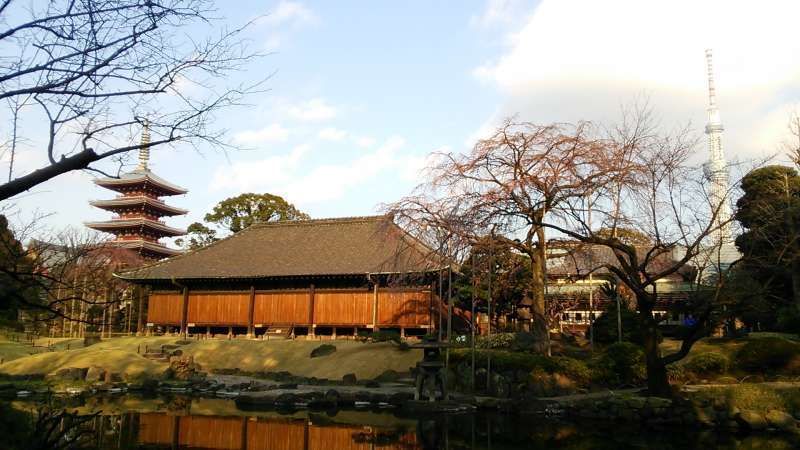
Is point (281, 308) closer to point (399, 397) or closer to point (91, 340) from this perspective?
point (91, 340)

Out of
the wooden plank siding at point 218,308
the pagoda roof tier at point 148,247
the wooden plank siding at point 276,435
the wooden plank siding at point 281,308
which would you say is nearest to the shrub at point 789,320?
the wooden plank siding at point 276,435

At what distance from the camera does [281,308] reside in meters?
29.3

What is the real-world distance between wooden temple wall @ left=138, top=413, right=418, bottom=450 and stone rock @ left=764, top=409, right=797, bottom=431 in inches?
292

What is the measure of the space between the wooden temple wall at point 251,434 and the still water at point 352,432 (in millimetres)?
17

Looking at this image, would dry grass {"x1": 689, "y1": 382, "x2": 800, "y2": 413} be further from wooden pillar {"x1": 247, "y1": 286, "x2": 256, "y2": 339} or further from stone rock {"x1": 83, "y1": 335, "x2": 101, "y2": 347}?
stone rock {"x1": 83, "y1": 335, "x2": 101, "y2": 347}

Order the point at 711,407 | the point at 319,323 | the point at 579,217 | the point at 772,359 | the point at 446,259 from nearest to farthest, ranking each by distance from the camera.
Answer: the point at 711,407
the point at 579,217
the point at 772,359
the point at 446,259
the point at 319,323

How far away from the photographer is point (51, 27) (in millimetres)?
4438

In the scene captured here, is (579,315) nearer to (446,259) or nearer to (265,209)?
(446,259)

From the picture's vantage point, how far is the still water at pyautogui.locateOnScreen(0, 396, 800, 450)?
432 inches

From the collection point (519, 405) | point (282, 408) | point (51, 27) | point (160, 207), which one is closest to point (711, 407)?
point (519, 405)

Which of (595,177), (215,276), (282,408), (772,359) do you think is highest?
(595,177)

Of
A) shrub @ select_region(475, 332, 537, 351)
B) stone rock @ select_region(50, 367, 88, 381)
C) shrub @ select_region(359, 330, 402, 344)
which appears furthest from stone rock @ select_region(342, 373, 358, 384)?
stone rock @ select_region(50, 367, 88, 381)

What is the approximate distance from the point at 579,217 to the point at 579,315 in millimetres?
22040

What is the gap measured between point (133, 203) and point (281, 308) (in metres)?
27.6
